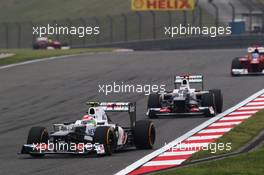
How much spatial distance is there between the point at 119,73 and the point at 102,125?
22586 mm

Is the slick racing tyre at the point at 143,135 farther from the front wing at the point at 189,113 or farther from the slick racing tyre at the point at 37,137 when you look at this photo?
the front wing at the point at 189,113

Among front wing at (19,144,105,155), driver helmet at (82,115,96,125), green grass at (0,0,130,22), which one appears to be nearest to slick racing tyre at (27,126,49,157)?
front wing at (19,144,105,155)

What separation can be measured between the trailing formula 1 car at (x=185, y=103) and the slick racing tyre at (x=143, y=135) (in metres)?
5.69

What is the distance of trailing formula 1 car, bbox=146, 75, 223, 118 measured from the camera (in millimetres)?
24922

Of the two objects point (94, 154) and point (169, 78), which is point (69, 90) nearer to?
point (169, 78)

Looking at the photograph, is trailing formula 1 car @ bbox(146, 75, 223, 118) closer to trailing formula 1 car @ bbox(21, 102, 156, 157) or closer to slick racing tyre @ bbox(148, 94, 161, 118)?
slick racing tyre @ bbox(148, 94, 161, 118)

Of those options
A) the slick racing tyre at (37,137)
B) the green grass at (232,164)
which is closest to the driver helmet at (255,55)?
the green grass at (232,164)

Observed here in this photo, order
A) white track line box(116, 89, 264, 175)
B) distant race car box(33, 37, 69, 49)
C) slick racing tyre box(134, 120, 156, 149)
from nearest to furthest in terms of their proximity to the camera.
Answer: white track line box(116, 89, 264, 175) → slick racing tyre box(134, 120, 156, 149) → distant race car box(33, 37, 69, 49)

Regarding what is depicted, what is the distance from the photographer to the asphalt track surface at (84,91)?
1736 centimetres

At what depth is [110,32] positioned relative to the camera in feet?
244

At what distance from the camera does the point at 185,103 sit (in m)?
25.0

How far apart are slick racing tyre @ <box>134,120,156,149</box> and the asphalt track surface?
0.66ft

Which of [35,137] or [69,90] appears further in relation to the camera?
[69,90]

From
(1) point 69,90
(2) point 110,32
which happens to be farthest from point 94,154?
(2) point 110,32
